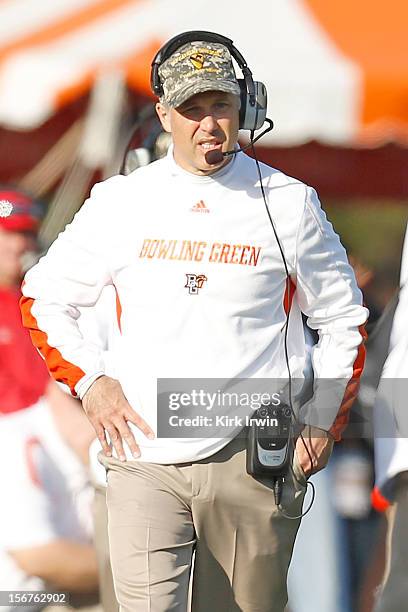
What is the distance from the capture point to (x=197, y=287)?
3.41m

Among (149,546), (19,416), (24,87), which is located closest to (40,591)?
(19,416)

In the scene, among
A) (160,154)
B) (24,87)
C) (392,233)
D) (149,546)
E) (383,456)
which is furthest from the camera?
(392,233)

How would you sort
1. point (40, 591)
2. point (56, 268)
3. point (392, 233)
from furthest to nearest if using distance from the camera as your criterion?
point (392, 233) < point (40, 591) < point (56, 268)

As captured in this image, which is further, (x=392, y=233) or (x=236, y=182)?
(x=392, y=233)

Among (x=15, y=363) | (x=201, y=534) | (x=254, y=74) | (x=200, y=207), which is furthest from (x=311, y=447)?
(x=254, y=74)

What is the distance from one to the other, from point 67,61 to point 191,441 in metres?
3.75

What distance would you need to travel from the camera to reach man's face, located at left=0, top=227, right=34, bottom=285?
18.0 feet

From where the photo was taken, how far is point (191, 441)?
3430 millimetres

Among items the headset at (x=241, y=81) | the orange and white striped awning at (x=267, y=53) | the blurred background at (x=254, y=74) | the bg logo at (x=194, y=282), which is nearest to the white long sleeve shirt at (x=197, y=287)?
the bg logo at (x=194, y=282)

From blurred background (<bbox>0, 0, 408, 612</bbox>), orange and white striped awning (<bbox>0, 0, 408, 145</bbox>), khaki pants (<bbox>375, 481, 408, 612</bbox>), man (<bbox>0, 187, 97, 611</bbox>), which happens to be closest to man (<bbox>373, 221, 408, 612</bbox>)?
khaki pants (<bbox>375, 481, 408, 612</bbox>)

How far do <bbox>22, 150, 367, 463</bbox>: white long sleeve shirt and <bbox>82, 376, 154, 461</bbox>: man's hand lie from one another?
0.03 metres

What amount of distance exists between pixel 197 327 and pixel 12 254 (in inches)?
88.3

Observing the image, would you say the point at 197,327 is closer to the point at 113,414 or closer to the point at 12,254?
the point at 113,414

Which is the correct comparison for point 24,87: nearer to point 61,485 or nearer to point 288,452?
point 61,485
